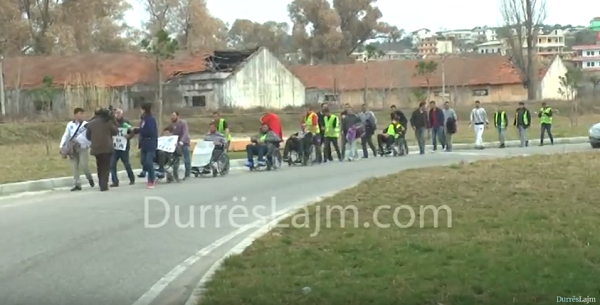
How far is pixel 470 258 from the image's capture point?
9219 millimetres

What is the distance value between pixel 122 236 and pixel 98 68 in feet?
175

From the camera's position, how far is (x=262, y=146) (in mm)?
24188

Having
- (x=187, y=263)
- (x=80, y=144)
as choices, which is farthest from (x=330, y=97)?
(x=187, y=263)

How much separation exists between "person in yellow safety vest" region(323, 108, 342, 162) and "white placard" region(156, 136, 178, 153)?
24.1 ft

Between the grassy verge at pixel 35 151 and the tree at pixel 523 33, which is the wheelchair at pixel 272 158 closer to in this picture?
the grassy verge at pixel 35 151

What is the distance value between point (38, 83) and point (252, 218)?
170ft

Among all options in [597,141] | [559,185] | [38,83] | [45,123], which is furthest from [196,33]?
[559,185]

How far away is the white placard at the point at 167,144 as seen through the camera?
2022cm

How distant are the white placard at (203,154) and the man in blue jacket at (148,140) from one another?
254 cm

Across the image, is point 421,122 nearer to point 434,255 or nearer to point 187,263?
Result: point 187,263

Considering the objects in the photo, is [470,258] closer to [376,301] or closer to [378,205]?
[376,301]

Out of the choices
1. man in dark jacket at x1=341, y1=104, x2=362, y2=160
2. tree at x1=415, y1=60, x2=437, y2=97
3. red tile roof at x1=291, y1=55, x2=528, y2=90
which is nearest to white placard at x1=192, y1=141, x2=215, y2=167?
man in dark jacket at x1=341, y1=104, x2=362, y2=160

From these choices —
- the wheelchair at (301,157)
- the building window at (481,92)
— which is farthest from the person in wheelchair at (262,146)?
the building window at (481,92)

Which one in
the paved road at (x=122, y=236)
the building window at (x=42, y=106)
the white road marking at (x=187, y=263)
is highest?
the building window at (x=42, y=106)
